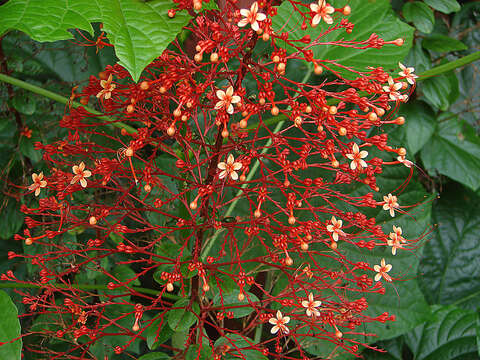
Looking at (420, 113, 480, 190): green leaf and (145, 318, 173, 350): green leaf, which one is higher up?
(145, 318, 173, 350): green leaf

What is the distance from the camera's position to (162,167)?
1.06 meters

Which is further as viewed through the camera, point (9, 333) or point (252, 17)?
point (9, 333)

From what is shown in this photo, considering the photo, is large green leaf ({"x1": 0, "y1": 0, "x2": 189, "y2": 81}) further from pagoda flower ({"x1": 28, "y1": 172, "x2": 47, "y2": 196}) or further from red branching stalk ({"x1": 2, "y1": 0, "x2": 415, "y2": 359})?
A: pagoda flower ({"x1": 28, "y1": 172, "x2": 47, "y2": 196})

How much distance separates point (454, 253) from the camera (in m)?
1.41

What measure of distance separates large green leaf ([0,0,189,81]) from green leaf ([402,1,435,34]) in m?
0.88

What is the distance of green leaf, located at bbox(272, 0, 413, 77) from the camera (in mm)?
971

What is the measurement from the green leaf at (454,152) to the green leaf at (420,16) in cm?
27

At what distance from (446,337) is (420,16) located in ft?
2.77

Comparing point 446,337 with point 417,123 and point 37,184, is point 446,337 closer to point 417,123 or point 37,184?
point 417,123

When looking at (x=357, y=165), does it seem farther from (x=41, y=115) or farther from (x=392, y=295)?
(x=41, y=115)

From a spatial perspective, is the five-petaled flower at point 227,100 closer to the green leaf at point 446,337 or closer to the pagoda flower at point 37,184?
the pagoda flower at point 37,184

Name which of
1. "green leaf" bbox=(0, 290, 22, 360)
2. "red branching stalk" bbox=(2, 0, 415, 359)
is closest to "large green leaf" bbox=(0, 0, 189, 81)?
"red branching stalk" bbox=(2, 0, 415, 359)

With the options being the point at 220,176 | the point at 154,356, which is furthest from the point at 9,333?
the point at 220,176

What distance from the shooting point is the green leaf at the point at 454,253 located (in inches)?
54.8
